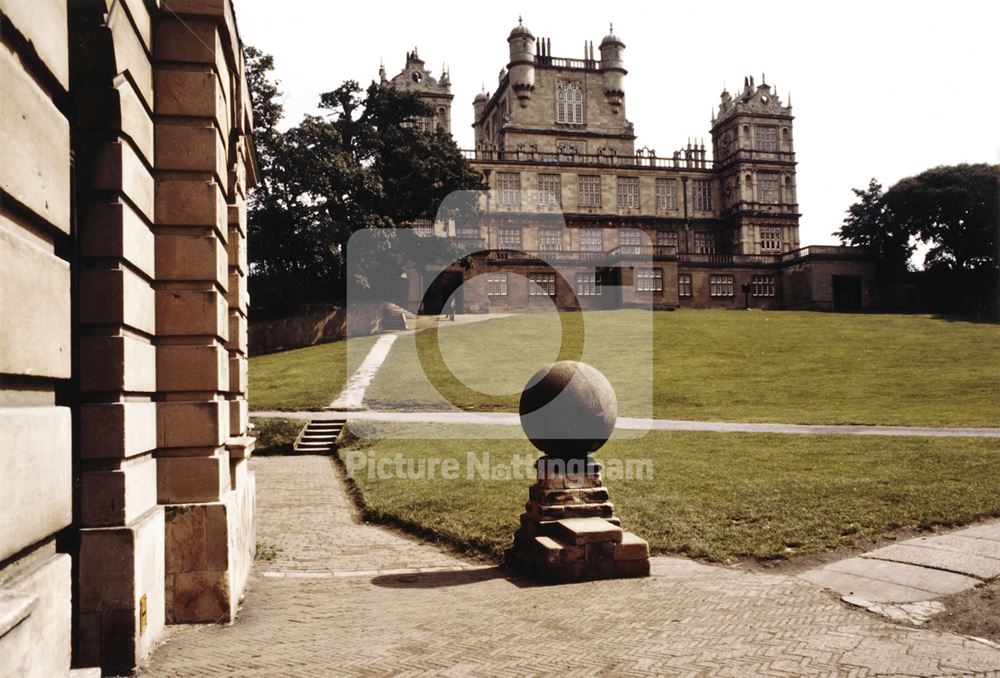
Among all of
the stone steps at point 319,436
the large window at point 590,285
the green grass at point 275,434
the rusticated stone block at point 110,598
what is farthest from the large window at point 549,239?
the rusticated stone block at point 110,598

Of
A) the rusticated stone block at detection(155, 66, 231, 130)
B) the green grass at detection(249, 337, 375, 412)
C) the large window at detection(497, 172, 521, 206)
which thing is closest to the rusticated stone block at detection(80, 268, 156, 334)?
the rusticated stone block at detection(155, 66, 231, 130)

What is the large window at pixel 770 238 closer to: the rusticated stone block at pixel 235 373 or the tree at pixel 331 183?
the tree at pixel 331 183

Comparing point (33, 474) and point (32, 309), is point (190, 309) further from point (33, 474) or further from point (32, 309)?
point (33, 474)

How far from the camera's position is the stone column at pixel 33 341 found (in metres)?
3.45

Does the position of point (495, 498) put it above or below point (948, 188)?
below

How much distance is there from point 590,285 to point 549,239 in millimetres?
7623

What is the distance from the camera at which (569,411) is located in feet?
31.6

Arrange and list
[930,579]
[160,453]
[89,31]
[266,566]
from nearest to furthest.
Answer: [89,31] → [160,453] → [930,579] → [266,566]

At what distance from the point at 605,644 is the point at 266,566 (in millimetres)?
5790

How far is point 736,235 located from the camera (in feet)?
236

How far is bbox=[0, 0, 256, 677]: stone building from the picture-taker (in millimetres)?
3672

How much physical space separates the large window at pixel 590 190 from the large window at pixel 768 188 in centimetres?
1557

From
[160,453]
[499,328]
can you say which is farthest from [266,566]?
[499,328]

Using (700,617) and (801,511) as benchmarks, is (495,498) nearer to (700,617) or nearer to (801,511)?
(801,511)
